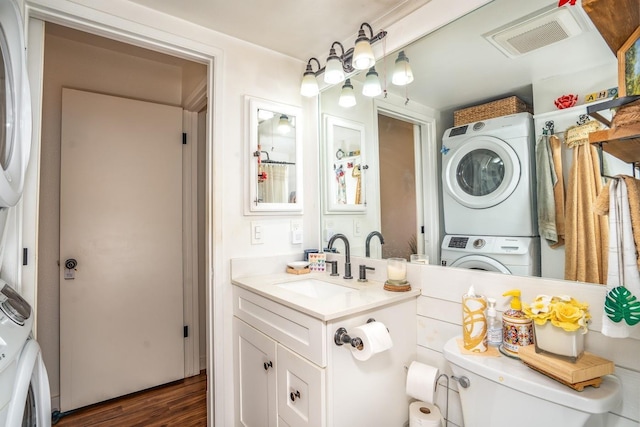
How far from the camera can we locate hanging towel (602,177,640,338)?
73 centimetres

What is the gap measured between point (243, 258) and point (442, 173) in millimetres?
1204

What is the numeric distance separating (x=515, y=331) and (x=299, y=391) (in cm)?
82

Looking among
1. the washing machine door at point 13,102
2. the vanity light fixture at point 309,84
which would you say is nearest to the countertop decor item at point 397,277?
the vanity light fixture at point 309,84

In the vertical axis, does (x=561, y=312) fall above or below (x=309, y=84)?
below

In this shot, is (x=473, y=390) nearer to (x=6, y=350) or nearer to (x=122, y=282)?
(x=6, y=350)

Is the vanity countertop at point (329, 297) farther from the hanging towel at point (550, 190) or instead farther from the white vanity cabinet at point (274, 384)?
the hanging towel at point (550, 190)

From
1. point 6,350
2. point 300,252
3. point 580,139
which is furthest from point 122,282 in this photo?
point 580,139

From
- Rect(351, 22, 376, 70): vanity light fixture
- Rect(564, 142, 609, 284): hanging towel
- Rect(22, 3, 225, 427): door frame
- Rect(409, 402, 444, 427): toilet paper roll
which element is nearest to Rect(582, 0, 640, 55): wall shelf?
Rect(564, 142, 609, 284): hanging towel

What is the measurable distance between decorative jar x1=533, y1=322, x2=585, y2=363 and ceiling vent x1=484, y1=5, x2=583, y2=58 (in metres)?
1.03

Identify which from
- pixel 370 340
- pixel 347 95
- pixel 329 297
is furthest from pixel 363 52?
pixel 370 340

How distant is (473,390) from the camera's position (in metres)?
1.00

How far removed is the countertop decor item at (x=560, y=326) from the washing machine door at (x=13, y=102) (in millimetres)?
1641

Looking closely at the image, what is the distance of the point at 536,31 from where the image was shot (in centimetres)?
116

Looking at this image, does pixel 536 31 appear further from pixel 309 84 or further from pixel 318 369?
Result: pixel 318 369
